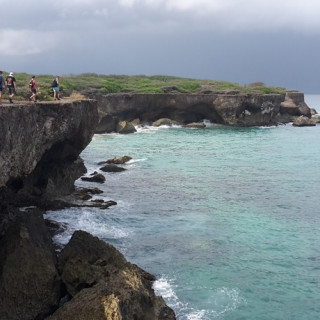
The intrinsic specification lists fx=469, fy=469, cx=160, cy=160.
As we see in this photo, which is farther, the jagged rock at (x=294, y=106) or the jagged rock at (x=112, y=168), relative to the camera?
the jagged rock at (x=294, y=106)

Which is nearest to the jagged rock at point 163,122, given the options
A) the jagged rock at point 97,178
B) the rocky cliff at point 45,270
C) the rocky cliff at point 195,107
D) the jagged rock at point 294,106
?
the rocky cliff at point 195,107

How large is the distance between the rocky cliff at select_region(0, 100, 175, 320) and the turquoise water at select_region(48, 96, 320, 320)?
8.17ft

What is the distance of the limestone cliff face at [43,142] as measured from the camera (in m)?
17.8

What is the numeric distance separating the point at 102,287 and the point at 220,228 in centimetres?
1186

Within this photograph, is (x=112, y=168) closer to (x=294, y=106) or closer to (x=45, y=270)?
(x=45, y=270)

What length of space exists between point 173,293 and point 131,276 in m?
2.95

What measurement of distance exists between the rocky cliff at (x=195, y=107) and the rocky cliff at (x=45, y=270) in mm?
53244

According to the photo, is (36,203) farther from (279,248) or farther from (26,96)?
(279,248)

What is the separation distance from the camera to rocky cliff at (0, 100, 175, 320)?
43.9ft

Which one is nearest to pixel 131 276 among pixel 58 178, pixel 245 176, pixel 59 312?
pixel 59 312

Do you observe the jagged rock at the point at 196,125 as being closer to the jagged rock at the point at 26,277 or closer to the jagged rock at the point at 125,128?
the jagged rock at the point at 125,128

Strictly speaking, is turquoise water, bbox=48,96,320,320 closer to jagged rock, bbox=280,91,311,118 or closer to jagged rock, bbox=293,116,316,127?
jagged rock, bbox=293,116,316,127

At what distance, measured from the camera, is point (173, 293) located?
1723cm

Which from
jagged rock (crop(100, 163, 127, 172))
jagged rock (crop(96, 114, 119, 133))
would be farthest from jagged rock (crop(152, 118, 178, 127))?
jagged rock (crop(100, 163, 127, 172))
